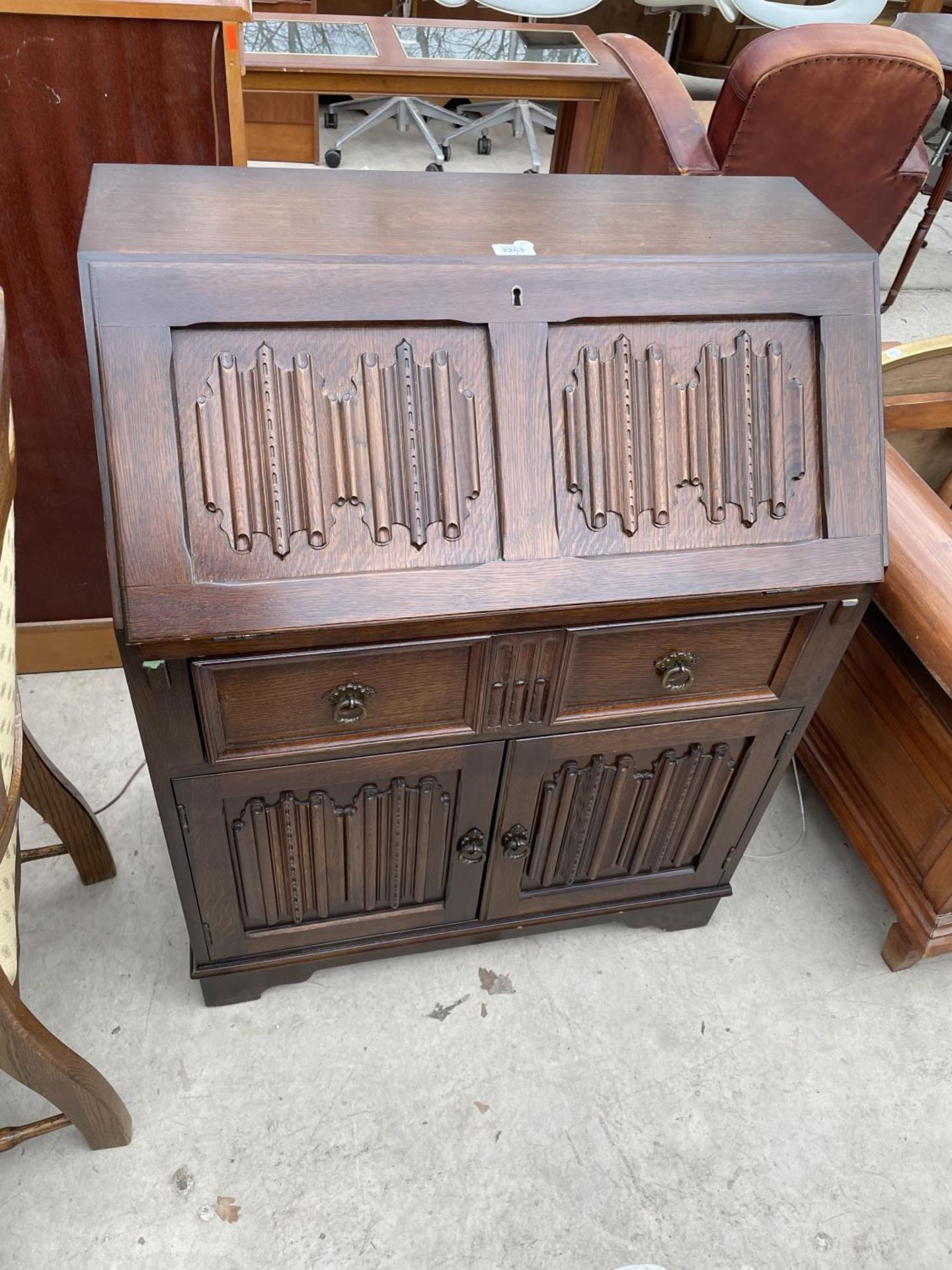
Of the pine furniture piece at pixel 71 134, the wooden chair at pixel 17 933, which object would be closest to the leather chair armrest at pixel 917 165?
the pine furniture piece at pixel 71 134

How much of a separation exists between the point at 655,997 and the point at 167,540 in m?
1.29

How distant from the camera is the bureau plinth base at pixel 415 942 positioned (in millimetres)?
1585

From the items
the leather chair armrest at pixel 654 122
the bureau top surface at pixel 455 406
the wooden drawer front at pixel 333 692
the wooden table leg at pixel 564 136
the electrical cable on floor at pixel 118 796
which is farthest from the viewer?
the wooden table leg at pixel 564 136

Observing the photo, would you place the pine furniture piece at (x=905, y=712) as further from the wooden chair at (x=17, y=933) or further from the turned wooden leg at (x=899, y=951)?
the wooden chair at (x=17, y=933)

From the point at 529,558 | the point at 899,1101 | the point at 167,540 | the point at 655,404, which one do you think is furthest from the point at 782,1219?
the point at 167,540

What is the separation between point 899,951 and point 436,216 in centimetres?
157

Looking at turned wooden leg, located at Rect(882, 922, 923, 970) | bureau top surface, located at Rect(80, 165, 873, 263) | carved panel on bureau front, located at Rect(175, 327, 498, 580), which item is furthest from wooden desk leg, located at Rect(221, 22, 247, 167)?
turned wooden leg, located at Rect(882, 922, 923, 970)

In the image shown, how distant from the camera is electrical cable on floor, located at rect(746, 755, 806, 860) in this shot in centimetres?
199

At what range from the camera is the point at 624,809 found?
4.96 ft

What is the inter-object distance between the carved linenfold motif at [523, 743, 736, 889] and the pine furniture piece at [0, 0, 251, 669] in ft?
3.82

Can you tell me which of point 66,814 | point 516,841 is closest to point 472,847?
point 516,841

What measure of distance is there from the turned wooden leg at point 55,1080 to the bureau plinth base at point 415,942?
0.77 ft

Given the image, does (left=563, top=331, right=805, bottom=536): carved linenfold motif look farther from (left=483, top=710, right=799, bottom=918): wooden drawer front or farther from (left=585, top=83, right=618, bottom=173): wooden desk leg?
(left=585, top=83, right=618, bottom=173): wooden desk leg

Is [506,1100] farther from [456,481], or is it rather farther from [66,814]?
[456,481]
